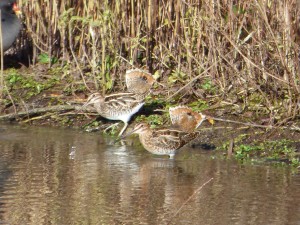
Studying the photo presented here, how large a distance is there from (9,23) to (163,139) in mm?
4792

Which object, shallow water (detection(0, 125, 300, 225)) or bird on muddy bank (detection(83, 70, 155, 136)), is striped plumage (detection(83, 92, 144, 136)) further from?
shallow water (detection(0, 125, 300, 225))

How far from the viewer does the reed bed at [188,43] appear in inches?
372

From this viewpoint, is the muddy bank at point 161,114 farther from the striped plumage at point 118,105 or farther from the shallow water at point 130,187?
the shallow water at point 130,187

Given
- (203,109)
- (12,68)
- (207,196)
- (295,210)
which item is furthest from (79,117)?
(295,210)

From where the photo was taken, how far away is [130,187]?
7.75 m

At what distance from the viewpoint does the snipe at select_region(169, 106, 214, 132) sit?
9375 mm

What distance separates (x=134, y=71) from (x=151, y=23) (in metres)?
1.04

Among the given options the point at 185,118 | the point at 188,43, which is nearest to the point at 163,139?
the point at 185,118

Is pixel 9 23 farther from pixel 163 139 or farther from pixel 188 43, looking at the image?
pixel 163 139

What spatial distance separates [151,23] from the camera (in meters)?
11.3

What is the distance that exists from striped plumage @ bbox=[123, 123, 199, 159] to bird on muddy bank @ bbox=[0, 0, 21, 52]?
13.6 feet

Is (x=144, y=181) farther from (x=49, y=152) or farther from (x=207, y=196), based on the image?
(x=49, y=152)

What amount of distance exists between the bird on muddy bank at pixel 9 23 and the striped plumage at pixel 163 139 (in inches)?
163

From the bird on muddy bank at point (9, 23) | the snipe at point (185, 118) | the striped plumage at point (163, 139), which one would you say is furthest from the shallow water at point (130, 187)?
the bird on muddy bank at point (9, 23)
